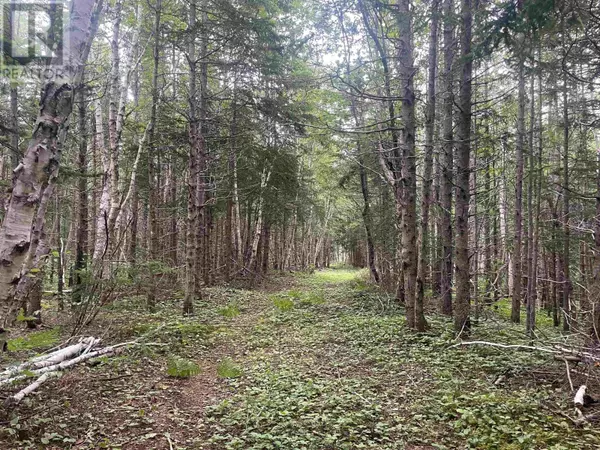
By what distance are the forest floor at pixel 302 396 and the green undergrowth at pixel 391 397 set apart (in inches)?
0.7

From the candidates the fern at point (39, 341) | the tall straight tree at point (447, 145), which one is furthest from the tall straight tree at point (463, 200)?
the fern at point (39, 341)

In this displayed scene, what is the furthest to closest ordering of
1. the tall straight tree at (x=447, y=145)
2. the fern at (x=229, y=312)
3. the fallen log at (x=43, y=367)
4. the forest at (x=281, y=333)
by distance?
the fern at (x=229, y=312) < the tall straight tree at (x=447, y=145) < the fallen log at (x=43, y=367) < the forest at (x=281, y=333)

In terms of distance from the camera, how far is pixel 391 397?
17.9 feet

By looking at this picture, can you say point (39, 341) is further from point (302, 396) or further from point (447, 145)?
point (447, 145)

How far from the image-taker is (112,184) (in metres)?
11.0

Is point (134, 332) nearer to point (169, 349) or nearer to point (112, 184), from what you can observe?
point (169, 349)

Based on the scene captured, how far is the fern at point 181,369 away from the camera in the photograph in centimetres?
619

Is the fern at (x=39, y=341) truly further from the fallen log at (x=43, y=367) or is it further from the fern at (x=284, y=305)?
the fern at (x=284, y=305)

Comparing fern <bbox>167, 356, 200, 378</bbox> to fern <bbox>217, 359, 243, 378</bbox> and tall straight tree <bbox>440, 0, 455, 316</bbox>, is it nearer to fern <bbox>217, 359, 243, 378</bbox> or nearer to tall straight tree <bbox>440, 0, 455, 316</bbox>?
fern <bbox>217, 359, 243, 378</bbox>

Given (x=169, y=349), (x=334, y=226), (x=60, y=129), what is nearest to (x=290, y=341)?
(x=169, y=349)

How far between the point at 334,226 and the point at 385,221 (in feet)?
103

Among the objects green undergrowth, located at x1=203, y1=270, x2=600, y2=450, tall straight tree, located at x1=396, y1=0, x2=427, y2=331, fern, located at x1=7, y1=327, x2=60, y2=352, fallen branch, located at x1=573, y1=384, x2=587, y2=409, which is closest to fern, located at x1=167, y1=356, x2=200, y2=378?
green undergrowth, located at x1=203, y1=270, x2=600, y2=450

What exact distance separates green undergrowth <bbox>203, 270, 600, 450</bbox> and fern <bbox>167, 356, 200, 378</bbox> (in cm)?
77

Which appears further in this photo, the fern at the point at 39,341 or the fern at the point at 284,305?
the fern at the point at 284,305
